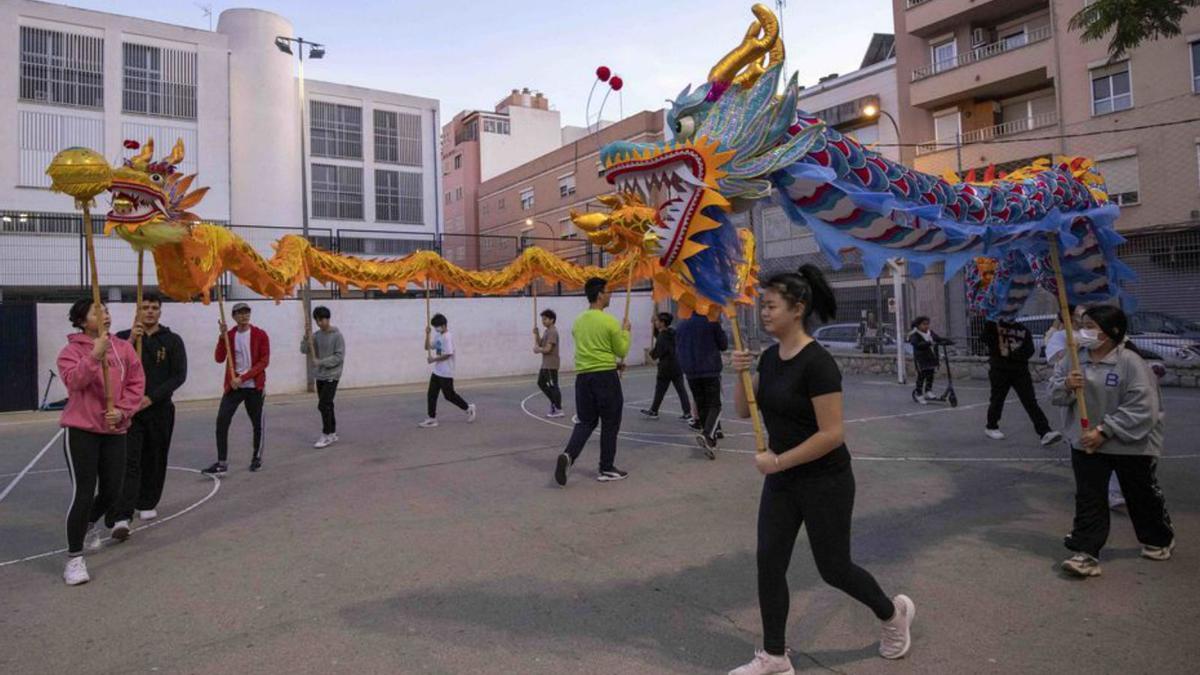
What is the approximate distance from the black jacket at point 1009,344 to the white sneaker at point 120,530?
8.36m

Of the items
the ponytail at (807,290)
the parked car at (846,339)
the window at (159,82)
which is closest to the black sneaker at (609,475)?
the ponytail at (807,290)

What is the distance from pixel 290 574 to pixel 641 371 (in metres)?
17.0

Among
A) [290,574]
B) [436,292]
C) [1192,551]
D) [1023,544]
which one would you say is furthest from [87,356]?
[436,292]

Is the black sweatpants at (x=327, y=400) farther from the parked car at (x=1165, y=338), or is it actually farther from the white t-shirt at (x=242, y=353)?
the parked car at (x=1165, y=338)

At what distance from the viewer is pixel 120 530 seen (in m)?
5.21

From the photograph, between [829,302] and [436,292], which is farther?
[436,292]

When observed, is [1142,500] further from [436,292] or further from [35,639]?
[436,292]

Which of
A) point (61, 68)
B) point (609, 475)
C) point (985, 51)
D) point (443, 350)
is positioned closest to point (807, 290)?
point (609, 475)

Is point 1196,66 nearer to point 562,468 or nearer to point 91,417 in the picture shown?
point 562,468

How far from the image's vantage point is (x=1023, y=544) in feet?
15.5

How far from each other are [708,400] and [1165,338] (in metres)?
11.0

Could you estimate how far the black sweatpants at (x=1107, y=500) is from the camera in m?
4.16

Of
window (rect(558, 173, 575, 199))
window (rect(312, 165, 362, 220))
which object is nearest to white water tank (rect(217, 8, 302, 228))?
window (rect(312, 165, 362, 220))

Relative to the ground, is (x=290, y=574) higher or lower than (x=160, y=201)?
→ lower
